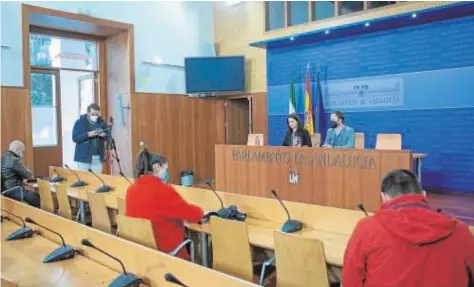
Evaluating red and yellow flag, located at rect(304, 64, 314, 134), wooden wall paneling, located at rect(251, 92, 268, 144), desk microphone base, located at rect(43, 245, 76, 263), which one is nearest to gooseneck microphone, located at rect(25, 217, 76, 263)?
desk microphone base, located at rect(43, 245, 76, 263)

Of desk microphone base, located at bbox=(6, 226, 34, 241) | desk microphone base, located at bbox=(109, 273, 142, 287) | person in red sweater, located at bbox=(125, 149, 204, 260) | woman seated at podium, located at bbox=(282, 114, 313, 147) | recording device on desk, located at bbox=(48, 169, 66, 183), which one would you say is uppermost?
woman seated at podium, located at bbox=(282, 114, 313, 147)

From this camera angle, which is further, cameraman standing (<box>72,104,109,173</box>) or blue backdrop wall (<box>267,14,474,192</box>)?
blue backdrop wall (<box>267,14,474,192</box>)

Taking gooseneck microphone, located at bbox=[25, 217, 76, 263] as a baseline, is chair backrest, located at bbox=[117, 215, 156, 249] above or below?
above

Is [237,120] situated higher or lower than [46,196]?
higher

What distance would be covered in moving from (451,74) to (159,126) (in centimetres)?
538

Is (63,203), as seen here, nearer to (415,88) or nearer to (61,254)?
(61,254)

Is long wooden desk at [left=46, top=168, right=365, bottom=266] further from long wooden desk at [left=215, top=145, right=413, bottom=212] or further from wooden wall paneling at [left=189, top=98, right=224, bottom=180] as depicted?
wooden wall paneling at [left=189, top=98, right=224, bottom=180]

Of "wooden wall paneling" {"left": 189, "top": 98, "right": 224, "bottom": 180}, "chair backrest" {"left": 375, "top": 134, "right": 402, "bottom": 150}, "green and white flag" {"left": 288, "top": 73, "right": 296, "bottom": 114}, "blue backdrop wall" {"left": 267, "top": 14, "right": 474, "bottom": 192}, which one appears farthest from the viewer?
"wooden wall paneling" {"left": 189, "top": 98, "right": 224, "bottom": 180}

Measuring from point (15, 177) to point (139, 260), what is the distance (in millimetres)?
3013

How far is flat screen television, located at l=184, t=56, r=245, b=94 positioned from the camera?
9055 millimetres

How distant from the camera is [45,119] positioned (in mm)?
7902

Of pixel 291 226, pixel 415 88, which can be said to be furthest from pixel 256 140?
pixel 291 226

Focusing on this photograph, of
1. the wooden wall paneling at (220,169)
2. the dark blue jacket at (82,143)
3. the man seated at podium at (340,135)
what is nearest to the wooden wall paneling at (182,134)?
the dark blue jacket at (82,143)

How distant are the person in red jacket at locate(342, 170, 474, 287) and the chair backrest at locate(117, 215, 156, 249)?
1.25 metres
